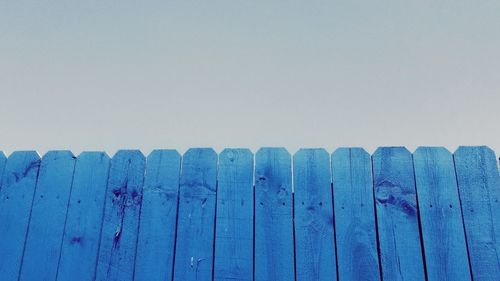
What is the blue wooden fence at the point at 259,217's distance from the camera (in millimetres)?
1910

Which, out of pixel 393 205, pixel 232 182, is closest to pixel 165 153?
pixel 232 182

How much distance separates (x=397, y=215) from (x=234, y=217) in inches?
34.1

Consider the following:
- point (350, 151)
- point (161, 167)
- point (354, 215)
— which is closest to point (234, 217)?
point (161, 167)

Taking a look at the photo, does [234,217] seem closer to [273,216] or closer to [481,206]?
[273,216]

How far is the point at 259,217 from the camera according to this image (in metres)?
2.03

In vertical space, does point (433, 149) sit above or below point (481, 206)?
above

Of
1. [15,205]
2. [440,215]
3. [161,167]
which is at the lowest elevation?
[440,215]

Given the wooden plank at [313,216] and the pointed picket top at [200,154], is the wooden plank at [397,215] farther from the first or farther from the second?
the pointed picket top at [200,154]

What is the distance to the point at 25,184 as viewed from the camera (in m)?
2.28

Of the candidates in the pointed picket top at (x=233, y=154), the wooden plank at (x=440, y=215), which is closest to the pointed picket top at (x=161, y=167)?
the pointed picket top at (x=233, y=154)

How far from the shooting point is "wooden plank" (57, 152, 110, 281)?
6.79 feet

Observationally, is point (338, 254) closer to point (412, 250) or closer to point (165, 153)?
point (412, 250)

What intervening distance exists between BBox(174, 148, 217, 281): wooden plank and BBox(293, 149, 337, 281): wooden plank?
0.47 m

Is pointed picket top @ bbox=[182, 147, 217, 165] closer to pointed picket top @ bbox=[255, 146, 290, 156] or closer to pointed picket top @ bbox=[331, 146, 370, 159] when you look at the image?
pointed picket top @ bbox=[255, 146, 290, 156]
